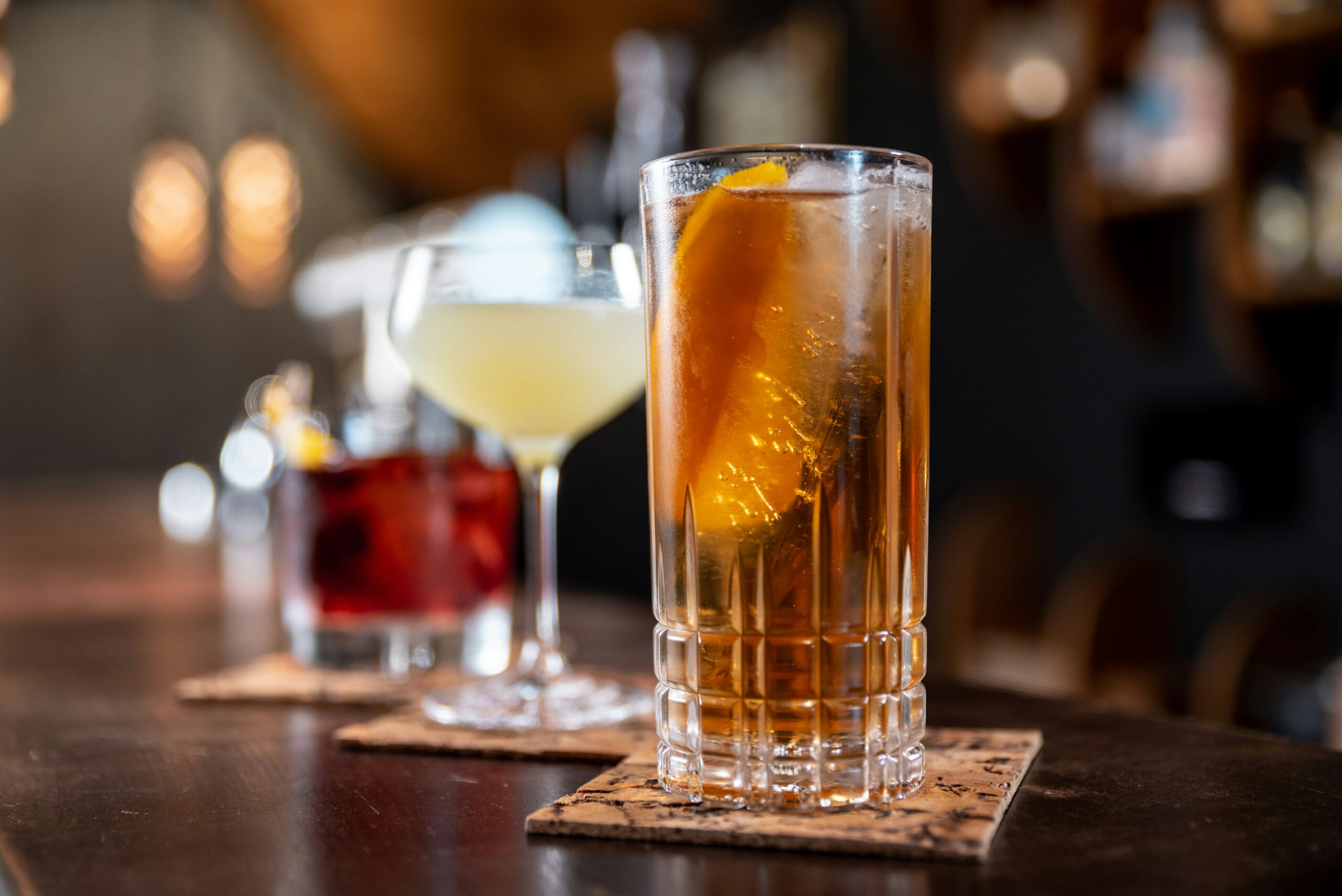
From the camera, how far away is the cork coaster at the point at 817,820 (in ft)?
1.72

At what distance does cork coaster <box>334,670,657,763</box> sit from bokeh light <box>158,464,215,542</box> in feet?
6.22

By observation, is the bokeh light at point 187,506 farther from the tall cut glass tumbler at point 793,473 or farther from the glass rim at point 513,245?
the tall cut glass tumbler at point 793,473

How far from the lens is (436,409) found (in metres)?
1.11

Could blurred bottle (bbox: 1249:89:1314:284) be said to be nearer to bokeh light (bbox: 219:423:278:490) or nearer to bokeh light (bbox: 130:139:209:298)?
bokeh light (bbox: 219:423:278:490)

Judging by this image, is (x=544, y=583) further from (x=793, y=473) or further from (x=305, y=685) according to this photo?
(x=793, y=473)

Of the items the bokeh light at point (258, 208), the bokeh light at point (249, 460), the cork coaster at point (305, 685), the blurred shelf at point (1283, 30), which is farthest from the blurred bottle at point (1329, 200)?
the bokeh light at point (258, 208)

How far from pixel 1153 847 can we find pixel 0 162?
8.64 metres

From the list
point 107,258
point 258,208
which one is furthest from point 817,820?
point 107,258

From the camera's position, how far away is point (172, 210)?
6078 mm

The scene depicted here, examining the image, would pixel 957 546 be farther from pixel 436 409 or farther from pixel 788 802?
pixel 788 802

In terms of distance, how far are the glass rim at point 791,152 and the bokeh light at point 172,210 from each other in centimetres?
586

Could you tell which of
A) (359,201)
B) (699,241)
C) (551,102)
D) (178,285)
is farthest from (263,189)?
(699,241)

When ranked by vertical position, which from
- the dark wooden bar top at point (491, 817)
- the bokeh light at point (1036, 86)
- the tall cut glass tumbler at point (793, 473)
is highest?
the bokeh light at point (1036, 86)

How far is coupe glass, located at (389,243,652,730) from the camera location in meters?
0.92
